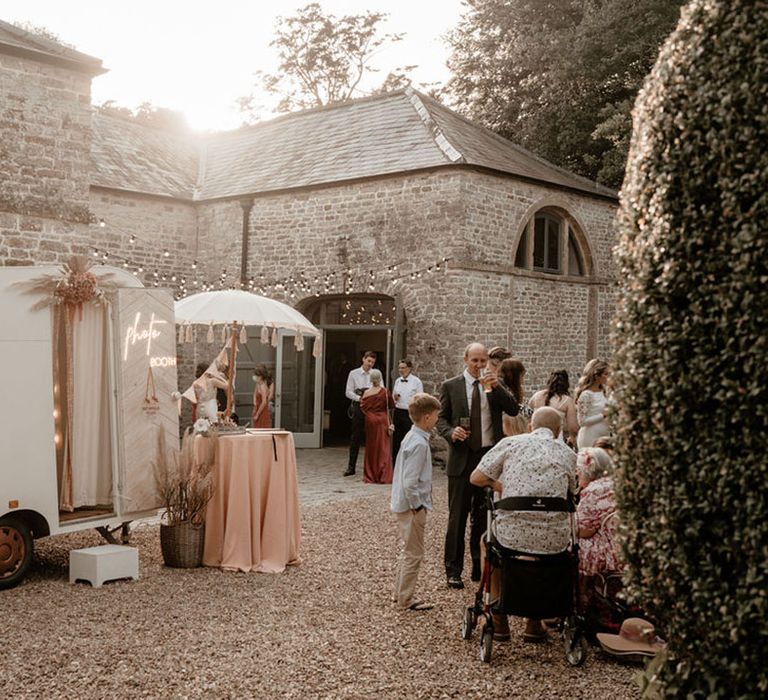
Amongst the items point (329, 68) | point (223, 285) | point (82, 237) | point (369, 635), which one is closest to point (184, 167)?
point (223, 285)

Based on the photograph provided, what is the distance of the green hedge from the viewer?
279 cm

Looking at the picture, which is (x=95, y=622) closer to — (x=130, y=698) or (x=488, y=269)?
(x=130, y=698)

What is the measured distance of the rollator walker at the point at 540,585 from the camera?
4.98m

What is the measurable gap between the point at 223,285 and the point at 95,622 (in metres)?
12.5

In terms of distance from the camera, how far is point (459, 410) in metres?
6.93

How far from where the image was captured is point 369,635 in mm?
5605

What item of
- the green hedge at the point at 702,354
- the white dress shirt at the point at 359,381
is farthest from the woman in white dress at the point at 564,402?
the white dress shirt at the point at 359,381

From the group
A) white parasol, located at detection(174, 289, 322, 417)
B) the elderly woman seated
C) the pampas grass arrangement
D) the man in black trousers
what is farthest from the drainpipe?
the elderly woman seated

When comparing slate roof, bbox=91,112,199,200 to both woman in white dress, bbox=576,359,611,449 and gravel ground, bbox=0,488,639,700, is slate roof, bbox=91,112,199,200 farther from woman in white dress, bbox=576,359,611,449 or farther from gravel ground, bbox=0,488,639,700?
woman in white dress, bbox=576,359,611,449

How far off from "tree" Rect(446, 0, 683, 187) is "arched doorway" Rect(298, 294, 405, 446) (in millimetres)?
6571

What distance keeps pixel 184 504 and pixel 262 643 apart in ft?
7.20

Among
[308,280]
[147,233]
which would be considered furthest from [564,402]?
[147,233]

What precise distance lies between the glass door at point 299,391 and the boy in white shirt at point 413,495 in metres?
10.5

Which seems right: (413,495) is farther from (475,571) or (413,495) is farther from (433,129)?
(433,129)
